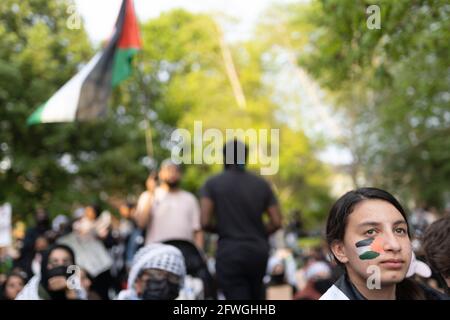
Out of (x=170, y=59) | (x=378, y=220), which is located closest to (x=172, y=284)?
(x=378, y=220)

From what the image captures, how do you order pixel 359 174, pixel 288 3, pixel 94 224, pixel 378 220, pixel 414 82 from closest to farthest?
1. pixel 378 220
2. pixel 94 224
3. pixel 414 82
4. pixel 359 174
5. pixel 288 3

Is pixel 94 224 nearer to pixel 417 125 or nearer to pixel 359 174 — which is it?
pixel 417 125

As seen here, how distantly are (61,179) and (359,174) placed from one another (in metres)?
10.3

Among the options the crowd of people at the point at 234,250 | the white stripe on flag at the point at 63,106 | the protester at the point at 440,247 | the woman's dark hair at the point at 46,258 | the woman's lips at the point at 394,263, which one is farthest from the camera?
the white stripe on flag at the point at 63,106

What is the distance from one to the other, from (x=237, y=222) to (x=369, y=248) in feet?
9.62

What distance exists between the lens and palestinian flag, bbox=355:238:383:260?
2.07m

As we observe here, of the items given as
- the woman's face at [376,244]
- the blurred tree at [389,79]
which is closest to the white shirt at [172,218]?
the blurred tree at [389,79]

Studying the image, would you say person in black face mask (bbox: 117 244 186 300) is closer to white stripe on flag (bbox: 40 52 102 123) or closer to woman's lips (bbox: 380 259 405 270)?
woman's lips (bbox: 380 259 405 270)

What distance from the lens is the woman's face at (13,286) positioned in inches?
235

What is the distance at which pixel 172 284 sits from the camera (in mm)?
4141

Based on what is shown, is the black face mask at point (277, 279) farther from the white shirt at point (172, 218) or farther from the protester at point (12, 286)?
the protester at point (12, 286)

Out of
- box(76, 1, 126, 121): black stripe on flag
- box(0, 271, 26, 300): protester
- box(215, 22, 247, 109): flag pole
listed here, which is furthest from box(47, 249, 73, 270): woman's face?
box(215, 22, 247, 109): flag pole

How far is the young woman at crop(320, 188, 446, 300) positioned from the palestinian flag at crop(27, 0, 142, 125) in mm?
5622

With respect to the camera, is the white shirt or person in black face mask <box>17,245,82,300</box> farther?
the white shirt
